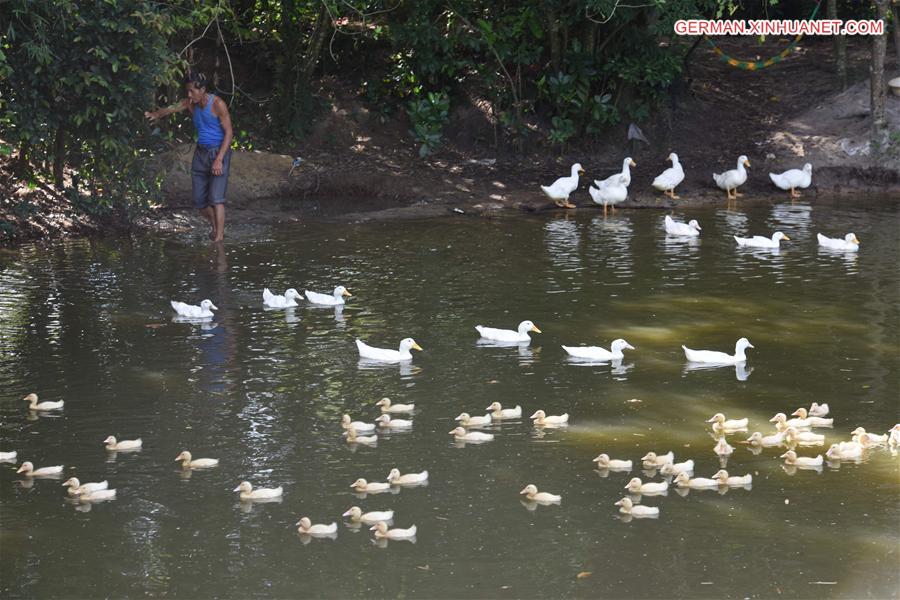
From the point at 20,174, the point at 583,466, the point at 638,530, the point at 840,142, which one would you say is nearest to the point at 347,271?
the point at 20,174

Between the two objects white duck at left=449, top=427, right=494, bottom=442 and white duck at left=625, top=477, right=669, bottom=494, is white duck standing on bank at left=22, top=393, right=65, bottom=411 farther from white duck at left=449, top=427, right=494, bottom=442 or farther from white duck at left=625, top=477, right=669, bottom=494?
white duck at left=625, top=477, right=669, bottom=494

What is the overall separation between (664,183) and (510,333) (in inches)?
340

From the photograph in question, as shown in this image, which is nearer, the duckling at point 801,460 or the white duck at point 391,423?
the duckling at point 801,460

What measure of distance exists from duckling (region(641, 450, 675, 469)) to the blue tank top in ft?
27.4

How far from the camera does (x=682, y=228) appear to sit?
51.0 feet

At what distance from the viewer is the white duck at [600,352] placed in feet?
32.9

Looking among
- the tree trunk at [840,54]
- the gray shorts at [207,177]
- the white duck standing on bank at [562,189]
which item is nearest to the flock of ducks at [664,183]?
the white duck standing on bank at [562,189]

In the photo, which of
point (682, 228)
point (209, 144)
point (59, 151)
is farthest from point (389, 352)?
point (682, 228)

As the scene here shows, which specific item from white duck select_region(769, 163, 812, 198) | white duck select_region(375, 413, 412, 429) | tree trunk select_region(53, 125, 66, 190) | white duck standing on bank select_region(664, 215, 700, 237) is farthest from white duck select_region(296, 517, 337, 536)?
white duck select_region(769, 163, 812, 198)

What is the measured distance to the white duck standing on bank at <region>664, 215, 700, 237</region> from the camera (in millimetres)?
15500

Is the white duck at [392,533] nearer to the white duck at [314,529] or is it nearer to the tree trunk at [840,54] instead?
the white duck at [314,529]

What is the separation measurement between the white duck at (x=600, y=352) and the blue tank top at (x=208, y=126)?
20.2 ft

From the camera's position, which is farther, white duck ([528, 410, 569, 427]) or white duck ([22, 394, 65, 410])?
white duck ([22, 394, 65, 410])

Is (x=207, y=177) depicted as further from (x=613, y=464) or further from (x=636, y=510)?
(x=636, y=510)
